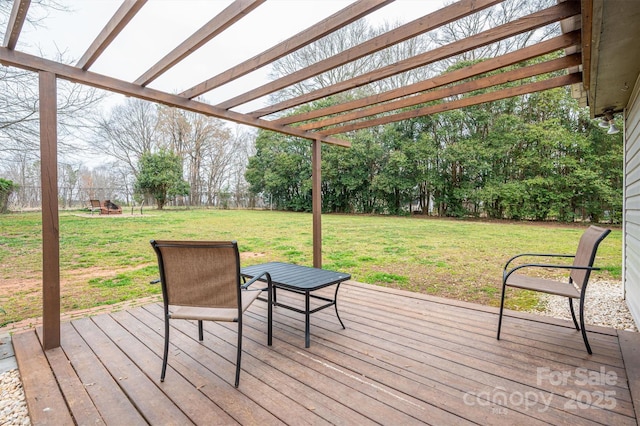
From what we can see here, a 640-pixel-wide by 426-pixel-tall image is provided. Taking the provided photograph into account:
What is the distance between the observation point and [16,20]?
5.91ft

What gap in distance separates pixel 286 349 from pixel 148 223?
9017mm

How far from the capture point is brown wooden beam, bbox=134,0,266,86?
5.74 feet

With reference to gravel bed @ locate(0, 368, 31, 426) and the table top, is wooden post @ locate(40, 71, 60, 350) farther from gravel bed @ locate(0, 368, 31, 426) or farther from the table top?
the table top

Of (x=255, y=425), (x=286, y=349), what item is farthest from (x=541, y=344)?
(x=255, y=425)

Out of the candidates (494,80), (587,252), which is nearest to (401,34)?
(494,80)

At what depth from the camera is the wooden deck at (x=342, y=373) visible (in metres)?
1.58

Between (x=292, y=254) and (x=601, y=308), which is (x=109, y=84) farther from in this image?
(x=601, y=308)

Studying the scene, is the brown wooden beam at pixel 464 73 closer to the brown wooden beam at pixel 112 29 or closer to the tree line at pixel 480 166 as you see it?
the brown wooden beam at pixel 112 29

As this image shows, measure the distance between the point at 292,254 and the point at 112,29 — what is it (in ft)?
15.7

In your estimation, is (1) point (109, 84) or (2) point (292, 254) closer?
(1) point (109, 84)

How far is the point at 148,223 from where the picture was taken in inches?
383

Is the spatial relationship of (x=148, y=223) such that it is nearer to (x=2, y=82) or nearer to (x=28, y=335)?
(x=2, y=82)

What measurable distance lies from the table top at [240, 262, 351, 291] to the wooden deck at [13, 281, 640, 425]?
1.37ft

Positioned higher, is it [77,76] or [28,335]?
[77,76]
